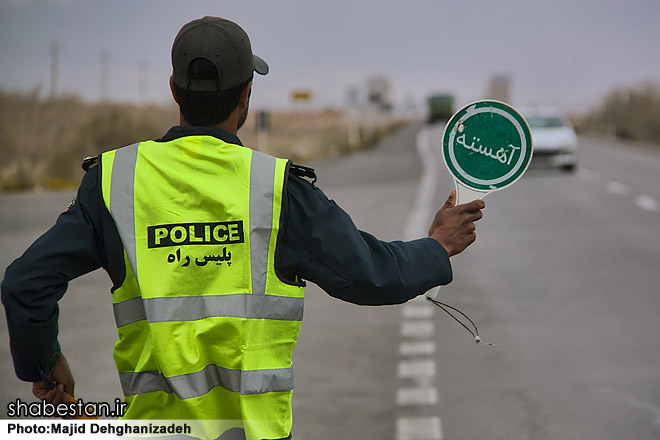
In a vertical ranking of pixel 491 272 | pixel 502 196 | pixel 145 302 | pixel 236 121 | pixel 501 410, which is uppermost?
pixel 236 121

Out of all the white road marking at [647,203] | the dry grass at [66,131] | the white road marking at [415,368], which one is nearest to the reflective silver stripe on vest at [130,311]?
the white road marking at [415,368]

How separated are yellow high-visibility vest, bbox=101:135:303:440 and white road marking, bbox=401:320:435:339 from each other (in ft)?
18.3

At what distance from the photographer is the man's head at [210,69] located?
8.09ft

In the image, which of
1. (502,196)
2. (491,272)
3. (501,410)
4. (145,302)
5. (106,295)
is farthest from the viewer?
(502,196)

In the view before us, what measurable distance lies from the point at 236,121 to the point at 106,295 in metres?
7.92

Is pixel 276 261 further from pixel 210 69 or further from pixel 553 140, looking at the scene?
pixel 553 140

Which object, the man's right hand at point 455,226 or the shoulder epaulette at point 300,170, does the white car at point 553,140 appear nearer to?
the man's right hand at point 455,226

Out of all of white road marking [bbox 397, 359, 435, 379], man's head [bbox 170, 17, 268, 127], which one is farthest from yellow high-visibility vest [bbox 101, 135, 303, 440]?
white road marking [bbox 397, 359, 435, 379]

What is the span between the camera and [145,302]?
7.85ft

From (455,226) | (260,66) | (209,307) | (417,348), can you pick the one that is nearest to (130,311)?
(209,307)

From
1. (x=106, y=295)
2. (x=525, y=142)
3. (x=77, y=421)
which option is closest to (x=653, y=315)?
(x=106, y=295)

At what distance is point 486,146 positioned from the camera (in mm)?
2885

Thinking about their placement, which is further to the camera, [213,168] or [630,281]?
[630,281]

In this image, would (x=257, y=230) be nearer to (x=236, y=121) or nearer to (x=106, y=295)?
(x=236, y=121)
